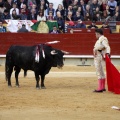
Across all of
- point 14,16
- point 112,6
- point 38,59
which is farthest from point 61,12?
point 38,59

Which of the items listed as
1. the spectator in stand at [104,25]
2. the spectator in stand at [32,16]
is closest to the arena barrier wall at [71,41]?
the spectator in stand at [104,25]

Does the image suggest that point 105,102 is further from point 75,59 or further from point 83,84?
point 75,59

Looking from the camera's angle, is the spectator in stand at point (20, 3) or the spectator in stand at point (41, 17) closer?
the spectator in stand at point (41, 17)

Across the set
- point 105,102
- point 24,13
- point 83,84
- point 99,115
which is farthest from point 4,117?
point 24,13

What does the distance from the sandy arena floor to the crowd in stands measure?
451 centimetres

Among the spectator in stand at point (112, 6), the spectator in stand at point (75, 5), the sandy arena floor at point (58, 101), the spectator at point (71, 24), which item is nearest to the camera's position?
the sandy arena floor at point (58, 101)

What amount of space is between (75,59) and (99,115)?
1102 centimetres

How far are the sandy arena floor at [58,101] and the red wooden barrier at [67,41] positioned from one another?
4498 millimetres

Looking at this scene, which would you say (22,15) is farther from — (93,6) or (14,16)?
(93,6)

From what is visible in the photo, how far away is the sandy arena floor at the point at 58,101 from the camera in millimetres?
9984

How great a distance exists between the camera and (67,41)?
21.1 m

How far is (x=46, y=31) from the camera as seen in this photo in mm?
21062

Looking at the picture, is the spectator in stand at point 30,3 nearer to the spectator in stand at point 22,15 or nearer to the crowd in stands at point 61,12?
the crowd in stands at point 61,12

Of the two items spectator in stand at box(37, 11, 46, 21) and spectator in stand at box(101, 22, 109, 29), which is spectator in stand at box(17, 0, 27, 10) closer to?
spectator in stand at box(37, 11, 46, 21)
